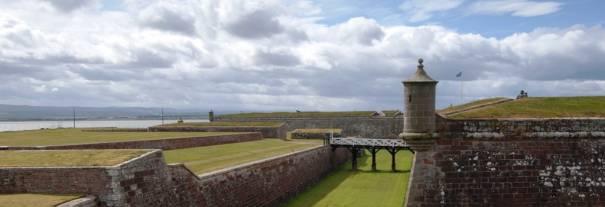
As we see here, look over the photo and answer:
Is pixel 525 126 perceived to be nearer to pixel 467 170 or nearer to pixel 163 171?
pixel 467 170

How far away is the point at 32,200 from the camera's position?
12.4 m

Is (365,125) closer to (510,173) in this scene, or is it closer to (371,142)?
(371,142)

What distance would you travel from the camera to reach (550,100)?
17609mm

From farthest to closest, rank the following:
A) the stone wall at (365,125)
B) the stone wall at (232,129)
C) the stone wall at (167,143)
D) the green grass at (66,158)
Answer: the stone wall at (365,125) → the stone wall at (232,129) → the stone wall at (167,143) → the green grass at (66,158)

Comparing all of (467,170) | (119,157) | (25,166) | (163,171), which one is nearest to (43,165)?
(25,166)

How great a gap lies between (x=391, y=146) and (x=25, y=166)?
24.2 metres

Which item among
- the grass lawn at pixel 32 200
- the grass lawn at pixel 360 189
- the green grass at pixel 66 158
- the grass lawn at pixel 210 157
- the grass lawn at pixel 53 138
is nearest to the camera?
the grass lawn at pixel 32 200

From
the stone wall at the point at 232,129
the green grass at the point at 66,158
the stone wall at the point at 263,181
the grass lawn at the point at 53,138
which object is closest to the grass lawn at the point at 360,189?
the stone wall at the point at 263,181

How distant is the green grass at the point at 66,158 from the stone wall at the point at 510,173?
7.15 meters

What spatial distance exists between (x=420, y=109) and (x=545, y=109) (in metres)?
4.85

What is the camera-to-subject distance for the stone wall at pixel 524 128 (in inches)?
531

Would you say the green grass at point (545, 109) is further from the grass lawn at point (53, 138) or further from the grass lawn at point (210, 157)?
the grass lawn at point (53, 138)

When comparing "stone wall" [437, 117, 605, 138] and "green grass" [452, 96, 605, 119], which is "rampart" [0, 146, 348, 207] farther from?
"green grass" [452, 96, 605, 119]

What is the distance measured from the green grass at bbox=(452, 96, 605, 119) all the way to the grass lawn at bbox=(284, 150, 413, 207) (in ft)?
22.6
